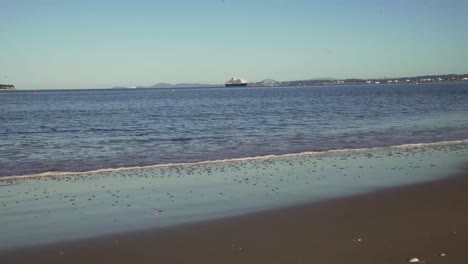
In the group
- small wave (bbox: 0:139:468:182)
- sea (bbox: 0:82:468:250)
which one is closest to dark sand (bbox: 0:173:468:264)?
sea (bbox: 0:82:468:250)

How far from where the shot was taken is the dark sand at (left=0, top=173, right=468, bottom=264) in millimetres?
7223

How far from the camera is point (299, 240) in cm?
800

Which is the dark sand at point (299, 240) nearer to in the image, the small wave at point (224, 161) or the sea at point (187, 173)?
the sea at point (187, 173)

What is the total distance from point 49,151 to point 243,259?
17.2 metres

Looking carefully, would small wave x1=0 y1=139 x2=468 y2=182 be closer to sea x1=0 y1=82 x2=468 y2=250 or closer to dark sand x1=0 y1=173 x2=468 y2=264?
sea x1=0 y1=82 x2=468 y2=250

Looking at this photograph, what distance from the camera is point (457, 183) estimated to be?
41.1 feet

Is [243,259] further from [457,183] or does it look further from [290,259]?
[457,183]

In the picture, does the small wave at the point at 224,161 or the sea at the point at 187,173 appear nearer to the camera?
the sea at the point at 187,173

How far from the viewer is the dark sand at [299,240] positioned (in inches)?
284

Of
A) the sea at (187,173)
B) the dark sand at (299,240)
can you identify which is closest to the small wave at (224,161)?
the sea at (187,173)

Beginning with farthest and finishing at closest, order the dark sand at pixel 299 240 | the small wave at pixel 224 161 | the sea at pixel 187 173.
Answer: the small wave at pixel 224 161
the sea at pixel 187 173
the dark sand at pixel 299 240

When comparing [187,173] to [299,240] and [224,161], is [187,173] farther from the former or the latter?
[299,240]

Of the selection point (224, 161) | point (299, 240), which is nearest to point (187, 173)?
point (224, 161)

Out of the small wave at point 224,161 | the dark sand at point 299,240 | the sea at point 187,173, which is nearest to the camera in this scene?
the dark sand at point 299,240
